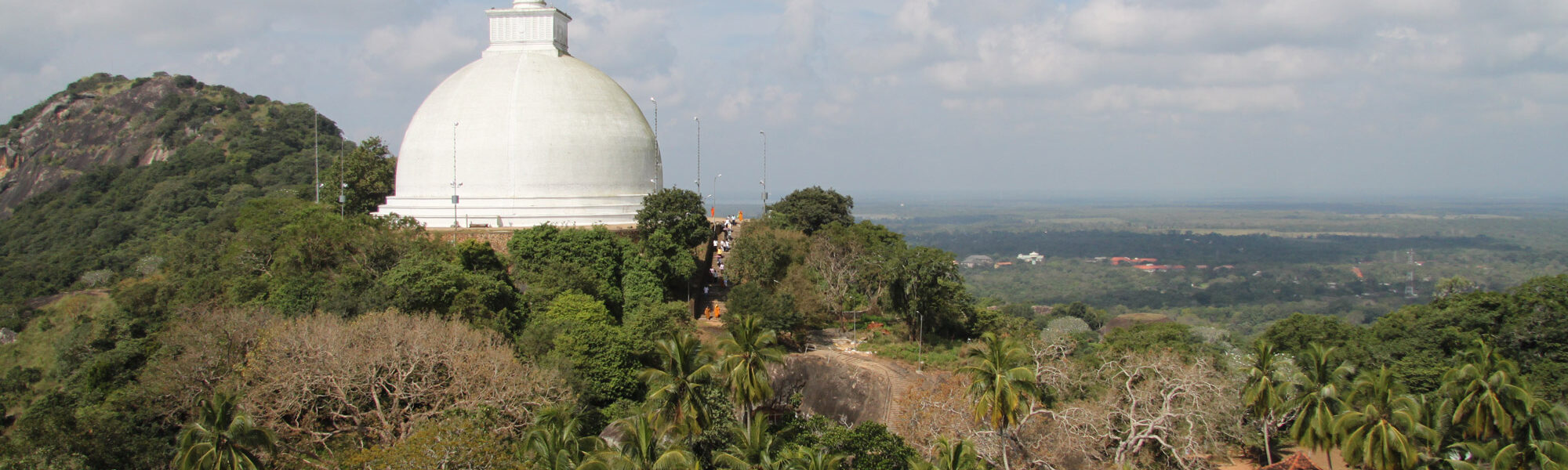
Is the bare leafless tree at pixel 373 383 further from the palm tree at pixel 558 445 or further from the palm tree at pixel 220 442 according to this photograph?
the palm tree at pixel 220 442

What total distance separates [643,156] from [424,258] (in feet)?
33.8

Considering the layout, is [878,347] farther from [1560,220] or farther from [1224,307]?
[1560,220]

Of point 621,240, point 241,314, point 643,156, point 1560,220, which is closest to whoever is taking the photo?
point 241,314

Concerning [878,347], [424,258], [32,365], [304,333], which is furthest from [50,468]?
[32,365]

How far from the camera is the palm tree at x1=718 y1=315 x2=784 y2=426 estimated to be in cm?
1934

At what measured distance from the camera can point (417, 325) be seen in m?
21.6

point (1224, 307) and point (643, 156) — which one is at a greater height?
point (643, 156)

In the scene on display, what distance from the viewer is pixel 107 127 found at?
8250 centimetres

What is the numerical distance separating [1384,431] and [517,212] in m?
24.3

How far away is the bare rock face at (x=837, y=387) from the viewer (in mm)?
24359

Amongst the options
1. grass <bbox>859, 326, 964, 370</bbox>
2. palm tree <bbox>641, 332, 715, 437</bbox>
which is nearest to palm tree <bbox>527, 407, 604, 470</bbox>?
palm tree <bbox>641, 332, 715, 437</bbox>

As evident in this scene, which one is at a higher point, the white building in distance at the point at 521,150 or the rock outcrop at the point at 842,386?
the white building in distance at the point at 521,150

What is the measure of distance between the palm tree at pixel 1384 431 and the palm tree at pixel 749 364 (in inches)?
483

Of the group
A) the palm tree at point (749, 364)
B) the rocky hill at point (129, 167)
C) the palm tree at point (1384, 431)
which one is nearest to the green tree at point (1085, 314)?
the palm tree at point (1384, 431)
